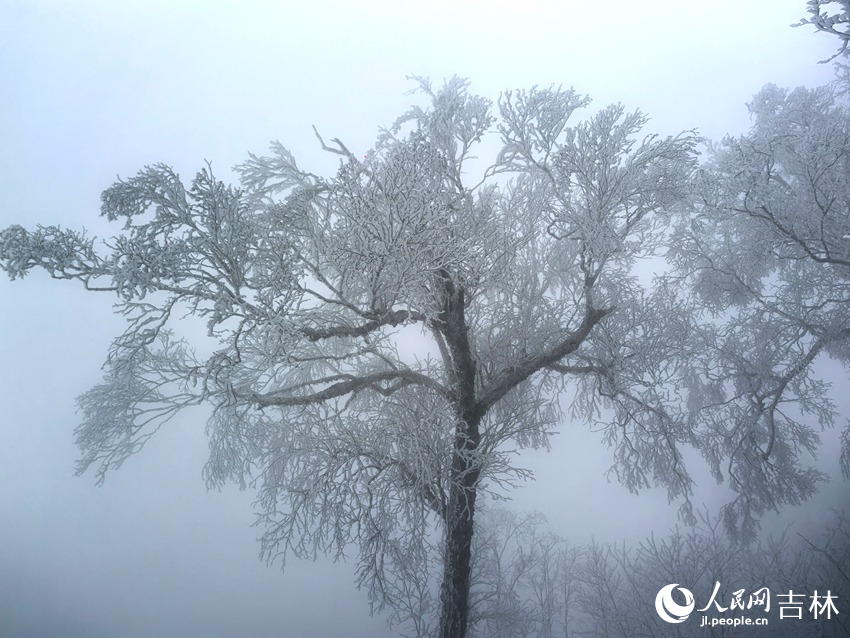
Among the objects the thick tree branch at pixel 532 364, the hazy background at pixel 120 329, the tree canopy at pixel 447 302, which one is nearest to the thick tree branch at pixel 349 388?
the tree canopy at pixel 447 302

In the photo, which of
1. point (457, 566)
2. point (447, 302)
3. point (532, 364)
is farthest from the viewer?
point (532, 364)

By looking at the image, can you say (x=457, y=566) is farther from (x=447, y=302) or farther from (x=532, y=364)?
(x=447, y=302)

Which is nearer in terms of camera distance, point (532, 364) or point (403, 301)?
point (403, 301)

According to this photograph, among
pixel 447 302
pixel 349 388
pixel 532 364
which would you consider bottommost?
pixel 349 388

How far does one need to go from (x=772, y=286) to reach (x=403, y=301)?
22.7ft

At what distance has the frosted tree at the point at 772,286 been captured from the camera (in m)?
5.50

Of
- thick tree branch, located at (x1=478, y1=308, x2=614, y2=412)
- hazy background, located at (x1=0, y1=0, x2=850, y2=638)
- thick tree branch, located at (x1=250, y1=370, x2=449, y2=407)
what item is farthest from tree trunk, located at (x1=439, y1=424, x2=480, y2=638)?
hazy background, located at (x1=0, y1=0, x2=850, y2=638)

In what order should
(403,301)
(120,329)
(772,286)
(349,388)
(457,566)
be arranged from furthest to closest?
(120,329)
(772,286)
(349,388)
(457,566)
(403,301)

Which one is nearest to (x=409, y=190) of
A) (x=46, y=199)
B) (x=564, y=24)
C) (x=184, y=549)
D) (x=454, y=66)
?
(x=184, y=549)

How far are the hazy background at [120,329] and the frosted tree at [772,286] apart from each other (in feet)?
6.69

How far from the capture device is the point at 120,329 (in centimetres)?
1320

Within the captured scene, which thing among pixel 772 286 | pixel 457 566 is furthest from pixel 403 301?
pixel 772 286

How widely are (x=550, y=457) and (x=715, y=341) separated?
637cm

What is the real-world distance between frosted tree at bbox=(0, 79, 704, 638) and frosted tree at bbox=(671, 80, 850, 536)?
2.34 ft
